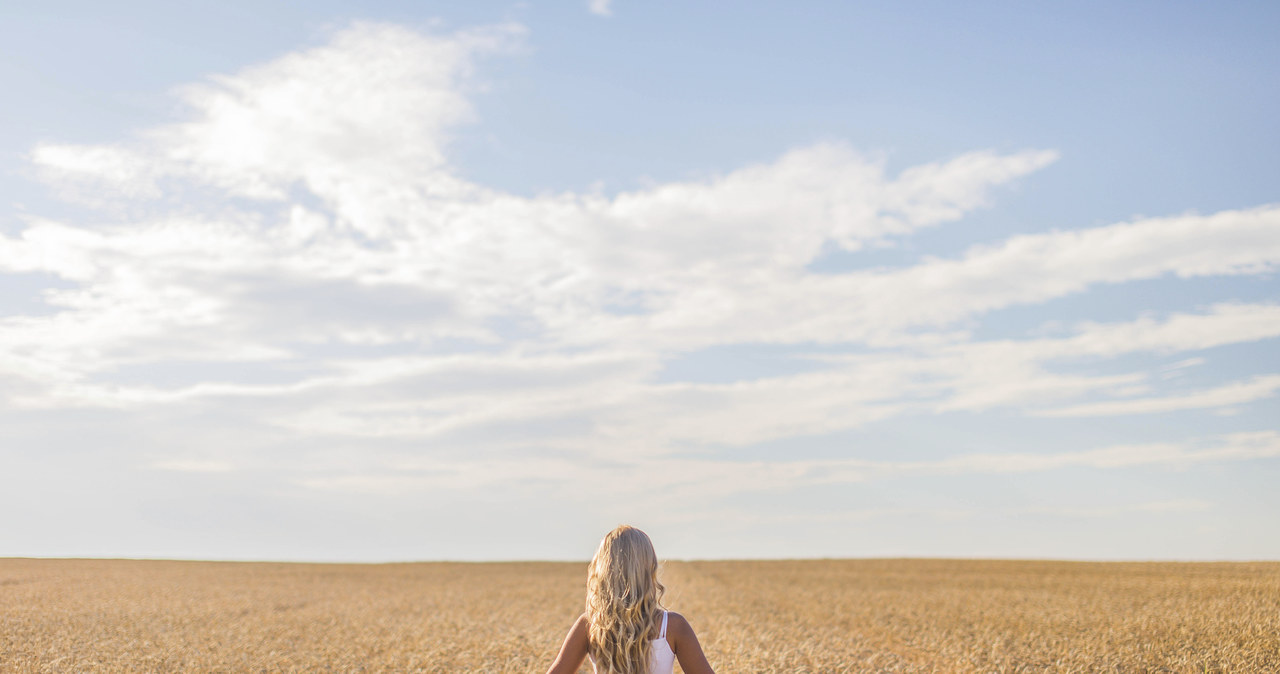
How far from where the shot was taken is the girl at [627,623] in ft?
17.3

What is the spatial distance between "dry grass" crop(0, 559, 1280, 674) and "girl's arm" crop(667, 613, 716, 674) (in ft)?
39.7

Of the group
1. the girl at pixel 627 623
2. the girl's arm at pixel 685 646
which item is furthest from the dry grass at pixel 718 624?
the girl at pixel 627 623

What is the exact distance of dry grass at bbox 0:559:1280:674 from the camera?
18.3m

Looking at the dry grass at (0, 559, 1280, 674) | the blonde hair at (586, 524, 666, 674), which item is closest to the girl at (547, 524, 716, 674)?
the blonde hair at (586, 524, 666, 674)

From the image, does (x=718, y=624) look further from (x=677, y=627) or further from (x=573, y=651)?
(x=677, y=627)

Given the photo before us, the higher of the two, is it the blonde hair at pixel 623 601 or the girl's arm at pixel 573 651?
the blonde hair at pixel 623 601

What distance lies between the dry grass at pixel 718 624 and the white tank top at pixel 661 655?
12.2 metres

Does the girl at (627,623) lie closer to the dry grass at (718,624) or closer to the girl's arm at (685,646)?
the girl's arm at (685,646)

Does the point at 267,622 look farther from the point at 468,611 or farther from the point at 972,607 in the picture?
the point at 972,607

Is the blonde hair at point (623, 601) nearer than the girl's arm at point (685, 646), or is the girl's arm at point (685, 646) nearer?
the blonde hair at point (623, 601)

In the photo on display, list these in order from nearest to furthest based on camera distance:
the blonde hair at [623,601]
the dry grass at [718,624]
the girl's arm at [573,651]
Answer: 1. the blonde hair at [623,601]
2. the girl's arm at [573,651]
3. the dry grass at [718,624]

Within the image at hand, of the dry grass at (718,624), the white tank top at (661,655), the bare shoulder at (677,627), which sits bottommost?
the dry grass at (718,624)

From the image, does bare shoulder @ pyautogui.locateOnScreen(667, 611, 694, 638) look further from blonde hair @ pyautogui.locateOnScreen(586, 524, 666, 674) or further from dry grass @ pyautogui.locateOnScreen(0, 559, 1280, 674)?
dry grass @ pyautogui.locateOnScreen(0, 559, 1280, 674)

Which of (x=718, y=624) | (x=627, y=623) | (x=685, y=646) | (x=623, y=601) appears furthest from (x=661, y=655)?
(x=718, y=624)
